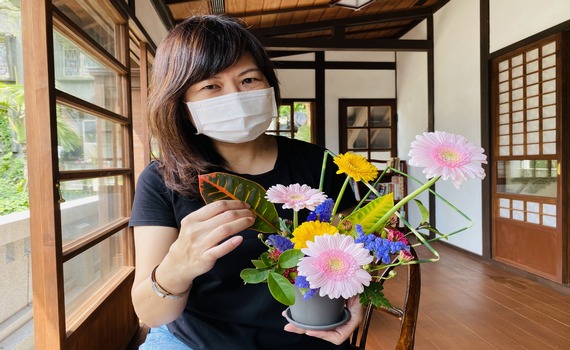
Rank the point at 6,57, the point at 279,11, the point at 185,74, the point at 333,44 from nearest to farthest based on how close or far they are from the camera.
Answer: the point at 185,74, the point at 6,57, the point at 279,11, the point at 333,44

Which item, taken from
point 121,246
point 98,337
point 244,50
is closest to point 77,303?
point 98,337

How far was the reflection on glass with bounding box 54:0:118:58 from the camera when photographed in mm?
1710

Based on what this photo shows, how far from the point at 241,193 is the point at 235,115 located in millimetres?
348

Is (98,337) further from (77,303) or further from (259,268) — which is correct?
(259,268)

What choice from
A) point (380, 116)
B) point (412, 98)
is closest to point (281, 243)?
point (412, 98)

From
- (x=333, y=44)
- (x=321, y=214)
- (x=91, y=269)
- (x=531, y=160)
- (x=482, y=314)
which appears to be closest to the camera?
(x=321, y=214)

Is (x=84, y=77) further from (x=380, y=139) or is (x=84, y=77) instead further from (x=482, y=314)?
(x=380, y=139)

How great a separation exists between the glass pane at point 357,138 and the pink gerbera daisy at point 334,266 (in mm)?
6121

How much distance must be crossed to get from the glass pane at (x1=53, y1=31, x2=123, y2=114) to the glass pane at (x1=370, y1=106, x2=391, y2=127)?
15.8 feet

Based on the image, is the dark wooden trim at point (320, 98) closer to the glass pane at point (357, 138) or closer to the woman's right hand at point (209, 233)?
the glass pane at point (357, 138)

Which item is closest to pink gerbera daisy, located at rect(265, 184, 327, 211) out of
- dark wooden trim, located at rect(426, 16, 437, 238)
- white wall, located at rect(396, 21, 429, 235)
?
white wall, located at rect(396, 21, 429, 235)

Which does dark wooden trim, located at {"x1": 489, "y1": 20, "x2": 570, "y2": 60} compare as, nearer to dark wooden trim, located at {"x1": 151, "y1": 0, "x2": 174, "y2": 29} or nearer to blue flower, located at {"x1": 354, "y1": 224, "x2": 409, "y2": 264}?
dark wooden trim, located at {"x1": 151, "y1": 0, "x2": 174, "y2": 29}

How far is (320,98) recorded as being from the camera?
20.9ft

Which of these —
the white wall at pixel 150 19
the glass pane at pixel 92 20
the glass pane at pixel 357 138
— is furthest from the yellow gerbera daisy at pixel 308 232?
the glass pane at pixel 357 138
